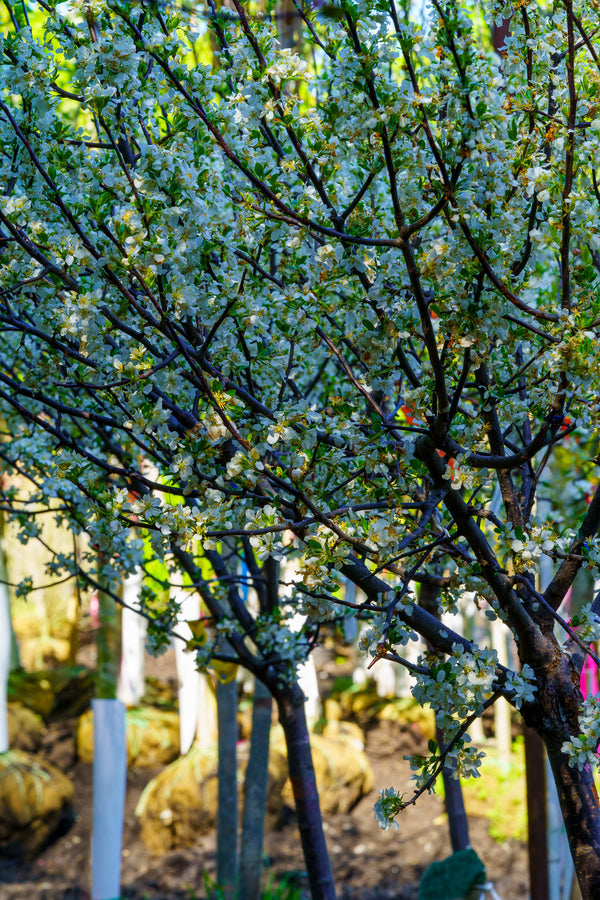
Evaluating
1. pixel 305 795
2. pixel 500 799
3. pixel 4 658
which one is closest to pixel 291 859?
pixel 500 799

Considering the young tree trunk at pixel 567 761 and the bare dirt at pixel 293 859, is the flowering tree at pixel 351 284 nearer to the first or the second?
the young tree trunk at pixel 567 761

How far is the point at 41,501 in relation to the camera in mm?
3111

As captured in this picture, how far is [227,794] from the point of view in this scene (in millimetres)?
4840

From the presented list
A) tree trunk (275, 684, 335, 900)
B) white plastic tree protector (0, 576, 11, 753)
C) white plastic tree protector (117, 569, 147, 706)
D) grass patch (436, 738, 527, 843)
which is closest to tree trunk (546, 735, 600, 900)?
tree trunk (275, 684, 335, 900)

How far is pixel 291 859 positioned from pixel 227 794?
9.21ft

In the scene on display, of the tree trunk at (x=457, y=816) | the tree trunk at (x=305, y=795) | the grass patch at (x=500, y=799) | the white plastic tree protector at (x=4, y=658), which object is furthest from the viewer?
the white plastic tree protector at (x=4, y=658)

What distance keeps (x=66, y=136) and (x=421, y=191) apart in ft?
3.60

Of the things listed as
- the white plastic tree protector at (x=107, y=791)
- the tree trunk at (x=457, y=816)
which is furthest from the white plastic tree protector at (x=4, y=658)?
the tree trunk at (x=457, y=816)

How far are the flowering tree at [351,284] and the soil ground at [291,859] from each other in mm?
4965

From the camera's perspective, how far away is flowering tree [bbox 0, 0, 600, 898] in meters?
1.71

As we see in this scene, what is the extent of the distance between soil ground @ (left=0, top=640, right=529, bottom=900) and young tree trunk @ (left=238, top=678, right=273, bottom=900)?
1.81 metres

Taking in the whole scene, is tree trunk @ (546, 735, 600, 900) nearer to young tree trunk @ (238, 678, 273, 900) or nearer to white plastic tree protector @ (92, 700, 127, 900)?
young tree trunk @ (238, 678, 273, 900)

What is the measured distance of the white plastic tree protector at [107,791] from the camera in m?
4.46

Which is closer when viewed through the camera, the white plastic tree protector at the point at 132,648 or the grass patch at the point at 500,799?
the grass patch at the point at 500,799
